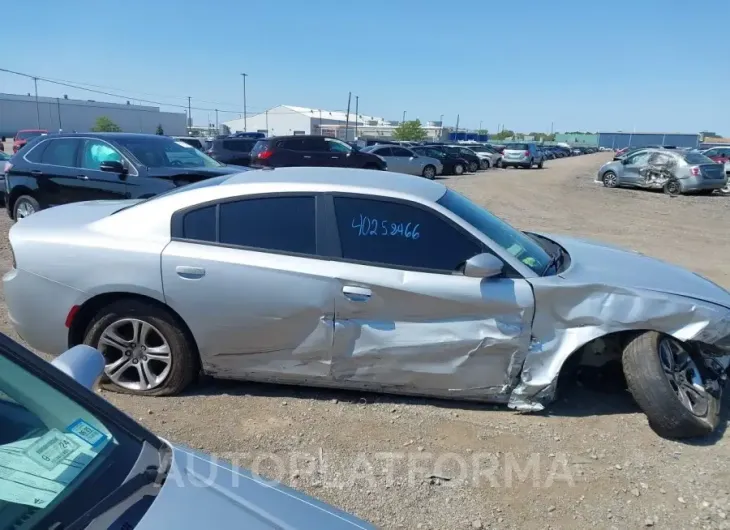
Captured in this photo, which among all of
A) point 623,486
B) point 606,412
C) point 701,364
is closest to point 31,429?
point 623,486

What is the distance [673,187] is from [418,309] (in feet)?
62.1

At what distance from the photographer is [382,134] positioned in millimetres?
96562

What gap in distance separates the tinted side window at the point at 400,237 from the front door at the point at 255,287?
25cm

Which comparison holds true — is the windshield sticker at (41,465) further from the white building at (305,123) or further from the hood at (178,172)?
the white building at (305,123)

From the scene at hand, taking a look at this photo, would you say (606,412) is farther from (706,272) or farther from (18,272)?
(706,272)

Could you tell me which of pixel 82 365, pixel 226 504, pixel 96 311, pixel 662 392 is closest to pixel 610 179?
pixel 662 392

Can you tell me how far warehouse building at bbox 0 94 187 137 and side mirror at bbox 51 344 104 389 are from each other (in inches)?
3339

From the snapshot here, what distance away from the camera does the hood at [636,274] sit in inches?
140

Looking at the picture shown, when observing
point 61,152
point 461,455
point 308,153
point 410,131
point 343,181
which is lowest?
point 461,455

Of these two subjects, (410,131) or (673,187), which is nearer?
(673,187)

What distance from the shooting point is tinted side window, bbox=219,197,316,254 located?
144 inches

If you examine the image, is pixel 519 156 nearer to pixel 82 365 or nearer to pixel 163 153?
pixel 163 153

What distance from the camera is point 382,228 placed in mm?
3637

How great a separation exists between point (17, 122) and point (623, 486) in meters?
95.7
